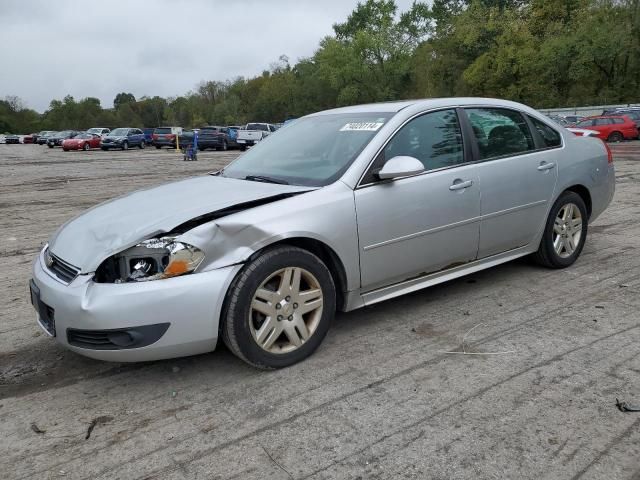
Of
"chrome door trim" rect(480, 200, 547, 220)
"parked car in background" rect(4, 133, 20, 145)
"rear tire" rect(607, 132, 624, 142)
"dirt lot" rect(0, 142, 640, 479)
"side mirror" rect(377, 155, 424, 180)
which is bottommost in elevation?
"dirt lot" rect(0, 142, 640, 479)

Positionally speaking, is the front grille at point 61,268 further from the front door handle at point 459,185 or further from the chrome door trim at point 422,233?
the front door handle at point 459,185

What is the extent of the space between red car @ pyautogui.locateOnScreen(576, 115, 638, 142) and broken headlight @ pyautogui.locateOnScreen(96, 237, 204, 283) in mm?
27191

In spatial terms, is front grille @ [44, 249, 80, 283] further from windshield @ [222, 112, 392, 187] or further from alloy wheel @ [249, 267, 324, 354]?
windshield @ [222, 112, 392, 187]

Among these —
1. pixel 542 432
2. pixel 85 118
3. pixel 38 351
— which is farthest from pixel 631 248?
pixel 85 118

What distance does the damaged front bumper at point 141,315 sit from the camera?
9.29 feet

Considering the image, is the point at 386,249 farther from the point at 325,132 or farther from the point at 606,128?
the point at 606,128

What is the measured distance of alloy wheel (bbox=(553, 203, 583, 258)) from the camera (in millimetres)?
4918

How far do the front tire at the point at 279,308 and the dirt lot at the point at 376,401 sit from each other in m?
0.14

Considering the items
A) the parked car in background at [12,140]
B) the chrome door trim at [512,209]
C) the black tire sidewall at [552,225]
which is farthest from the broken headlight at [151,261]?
the parked car in background at [12,140]

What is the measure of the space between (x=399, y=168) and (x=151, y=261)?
160cm

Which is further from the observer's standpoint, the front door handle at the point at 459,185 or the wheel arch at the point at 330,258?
the front door handle at the point at 459,185

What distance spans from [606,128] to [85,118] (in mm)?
101214

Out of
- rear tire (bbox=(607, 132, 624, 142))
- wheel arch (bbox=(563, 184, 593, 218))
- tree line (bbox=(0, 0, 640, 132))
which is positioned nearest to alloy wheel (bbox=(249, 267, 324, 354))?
wheel arch (bbox=(563, 184, 593, 218))

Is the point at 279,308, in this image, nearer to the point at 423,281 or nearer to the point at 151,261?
the point at 151,261
